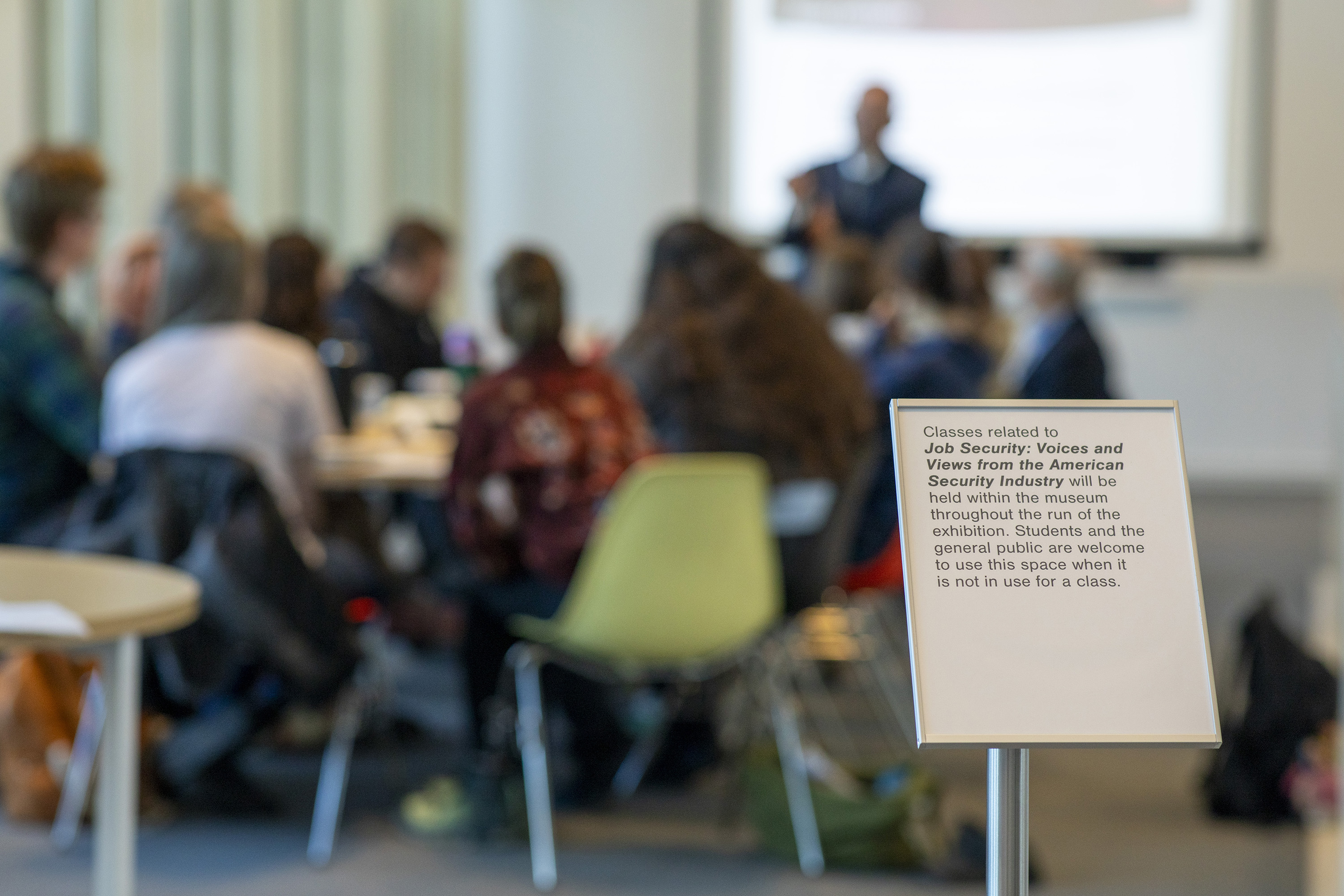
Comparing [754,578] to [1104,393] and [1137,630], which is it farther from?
[1137,630]

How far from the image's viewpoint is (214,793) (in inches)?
121

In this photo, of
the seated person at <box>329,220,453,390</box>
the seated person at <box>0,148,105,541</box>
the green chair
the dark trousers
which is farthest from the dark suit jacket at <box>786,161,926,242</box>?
the seated person at <box>329,220,453,390</box>

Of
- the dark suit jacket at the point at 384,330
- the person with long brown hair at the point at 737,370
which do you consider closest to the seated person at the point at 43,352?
the person with long brown hair at the point at 737,370

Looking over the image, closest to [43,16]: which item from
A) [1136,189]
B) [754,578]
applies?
[754,578]

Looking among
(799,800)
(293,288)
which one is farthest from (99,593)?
(293,288)

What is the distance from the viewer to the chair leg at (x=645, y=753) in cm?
334

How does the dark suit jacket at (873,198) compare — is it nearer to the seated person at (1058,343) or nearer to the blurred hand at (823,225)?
the blurred hand at (823,225)

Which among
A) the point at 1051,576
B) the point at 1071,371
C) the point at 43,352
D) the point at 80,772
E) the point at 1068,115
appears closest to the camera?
the point at 1051,576

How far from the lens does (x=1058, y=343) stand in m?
1.76

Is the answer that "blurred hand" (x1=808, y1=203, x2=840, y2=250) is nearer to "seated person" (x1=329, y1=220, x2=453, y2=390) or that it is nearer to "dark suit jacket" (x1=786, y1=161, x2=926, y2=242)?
"dark suit jacket" (x1=786, y1=161, x2=926, y2=242)

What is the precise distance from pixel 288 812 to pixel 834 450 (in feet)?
4.52

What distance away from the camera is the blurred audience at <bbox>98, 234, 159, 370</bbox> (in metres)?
3.60

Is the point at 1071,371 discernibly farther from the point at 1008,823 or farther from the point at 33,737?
the point at 33,737

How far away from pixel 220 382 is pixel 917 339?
4.64 ft
